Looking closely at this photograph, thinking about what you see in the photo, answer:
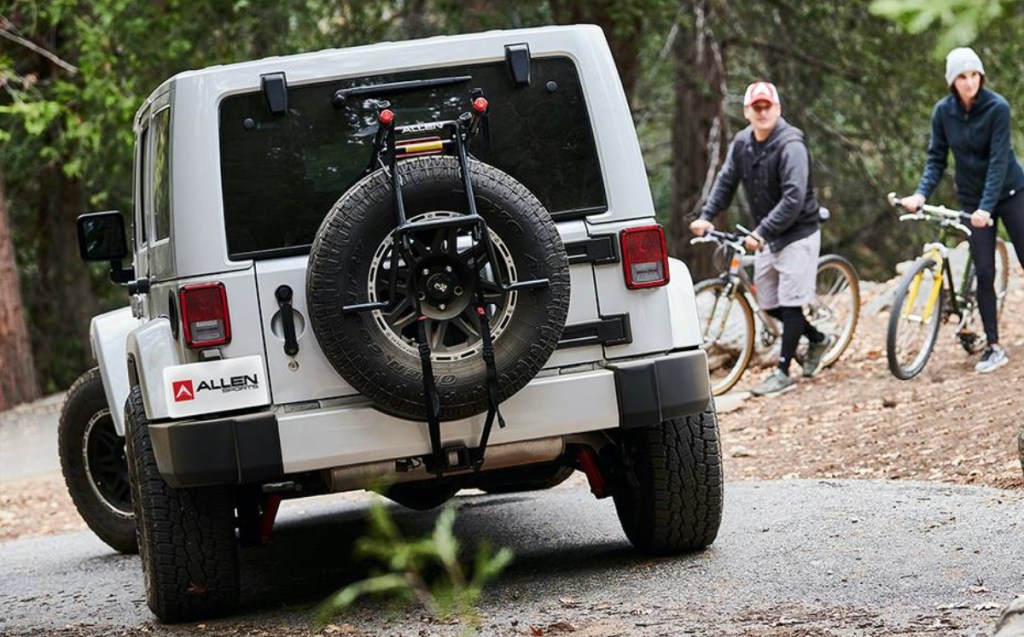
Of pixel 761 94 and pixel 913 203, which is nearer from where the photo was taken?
pixel 913 203

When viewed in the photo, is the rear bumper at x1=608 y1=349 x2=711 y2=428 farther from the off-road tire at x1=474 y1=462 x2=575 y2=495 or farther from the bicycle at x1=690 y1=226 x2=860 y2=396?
the bicycle at x1=690 y1=226 x2=860 y2=396

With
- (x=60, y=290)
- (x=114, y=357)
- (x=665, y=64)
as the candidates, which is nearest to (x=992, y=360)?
(x=114, y=357)

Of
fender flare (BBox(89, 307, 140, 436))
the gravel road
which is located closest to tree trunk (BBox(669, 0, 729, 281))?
the gravel road

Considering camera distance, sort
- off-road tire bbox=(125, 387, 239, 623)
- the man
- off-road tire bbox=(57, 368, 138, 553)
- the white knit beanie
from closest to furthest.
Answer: off-road tire bbox=(125, 387, 239, 623), off-road tire bbox=(57, 368, 138, 553), the white knit beanie, the man

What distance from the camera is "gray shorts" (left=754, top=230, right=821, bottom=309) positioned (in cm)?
1170

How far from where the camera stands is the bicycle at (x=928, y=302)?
1124 cm

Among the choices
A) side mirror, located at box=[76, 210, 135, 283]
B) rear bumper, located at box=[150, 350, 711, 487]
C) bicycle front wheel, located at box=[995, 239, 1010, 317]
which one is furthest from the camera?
bicycle front wheel, located at box=[995, 239, 1010, 317]

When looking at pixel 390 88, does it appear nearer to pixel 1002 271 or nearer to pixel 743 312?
pixel 743 312

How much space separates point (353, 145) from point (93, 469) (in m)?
3.35

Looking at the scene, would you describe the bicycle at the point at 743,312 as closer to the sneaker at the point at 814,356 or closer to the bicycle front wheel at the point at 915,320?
the sneaker at the point at 814,356

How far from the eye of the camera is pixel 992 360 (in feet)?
37.6

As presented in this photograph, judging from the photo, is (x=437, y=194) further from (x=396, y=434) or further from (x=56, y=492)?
(x=56, y=492)

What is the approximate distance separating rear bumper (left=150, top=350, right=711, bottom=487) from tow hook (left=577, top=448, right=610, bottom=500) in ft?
1.82

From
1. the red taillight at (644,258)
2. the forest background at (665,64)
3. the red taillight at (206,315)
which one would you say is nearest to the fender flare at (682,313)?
the red taillight at (644,258)
